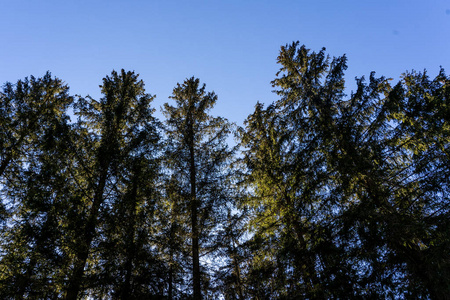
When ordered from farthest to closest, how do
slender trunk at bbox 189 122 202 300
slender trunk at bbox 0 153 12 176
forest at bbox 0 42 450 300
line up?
slender trunk at bbox 0 153 12 176 < slender trunk at bbox 189 122 202 300 < forest at bbox 0 42 450 300

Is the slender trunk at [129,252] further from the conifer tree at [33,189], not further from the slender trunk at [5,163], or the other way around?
the slender trunk at [5,163]

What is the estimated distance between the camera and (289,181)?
8.41 m

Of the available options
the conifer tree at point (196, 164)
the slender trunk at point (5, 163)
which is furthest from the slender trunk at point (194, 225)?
the slender trunk at point (5, 163)

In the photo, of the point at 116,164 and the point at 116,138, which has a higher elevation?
the point at 116,138

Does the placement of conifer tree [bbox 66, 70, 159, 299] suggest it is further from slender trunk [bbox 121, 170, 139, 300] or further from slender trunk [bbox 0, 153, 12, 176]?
slender trunk [bbox 0, 153, 12, 176]

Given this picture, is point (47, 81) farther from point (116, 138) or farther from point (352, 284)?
point (352, 284)

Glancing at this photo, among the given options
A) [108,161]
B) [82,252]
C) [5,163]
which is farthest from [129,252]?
[5,163]

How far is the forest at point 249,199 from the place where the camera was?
5.52 m

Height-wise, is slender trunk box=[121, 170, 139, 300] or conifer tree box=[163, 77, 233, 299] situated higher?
conifer tree box=[163, 77, 233, 299]

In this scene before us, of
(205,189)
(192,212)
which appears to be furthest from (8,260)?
(205,189)

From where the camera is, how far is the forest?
552 centimetres

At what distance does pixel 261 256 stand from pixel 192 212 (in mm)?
3661

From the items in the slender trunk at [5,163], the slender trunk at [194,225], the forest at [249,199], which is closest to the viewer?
the forest at [249,199]

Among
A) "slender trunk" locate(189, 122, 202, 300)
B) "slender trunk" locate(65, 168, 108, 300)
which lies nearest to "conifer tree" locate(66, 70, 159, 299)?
"slender trunk" locate(65, 168, 108, 300)
